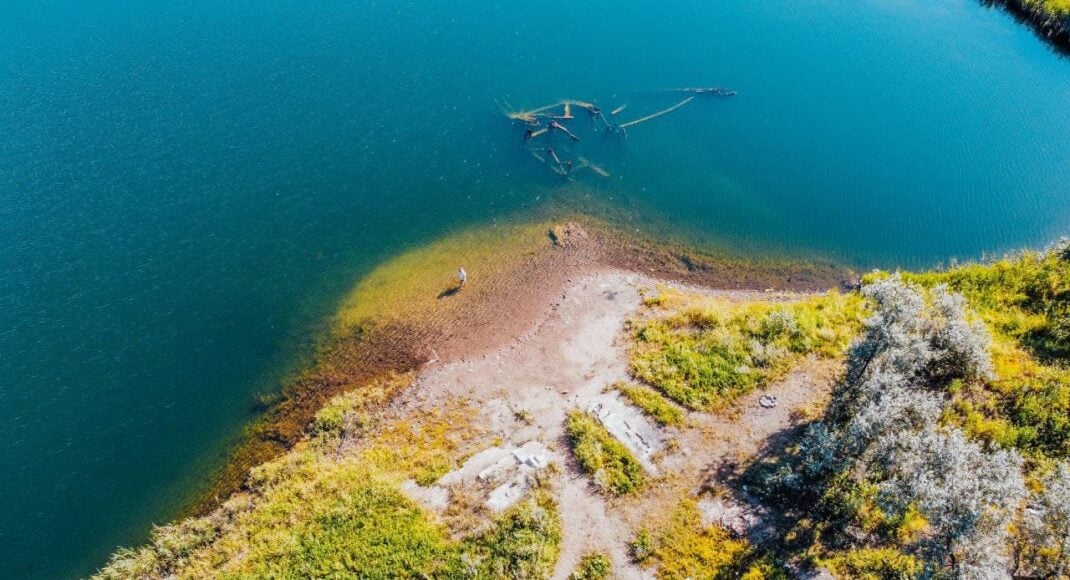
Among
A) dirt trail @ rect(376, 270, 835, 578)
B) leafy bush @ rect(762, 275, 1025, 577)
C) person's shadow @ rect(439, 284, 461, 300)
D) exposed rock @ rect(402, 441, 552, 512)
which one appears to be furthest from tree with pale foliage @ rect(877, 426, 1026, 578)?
person's shadow @ rect(439, 284, 461, 300)

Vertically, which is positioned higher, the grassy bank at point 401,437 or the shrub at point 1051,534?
the shrub at point 1051,534

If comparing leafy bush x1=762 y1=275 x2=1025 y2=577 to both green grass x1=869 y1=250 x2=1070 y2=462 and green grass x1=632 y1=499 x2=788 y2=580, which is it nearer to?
green grass x1=869 y1=250 x2=1070 y2=462

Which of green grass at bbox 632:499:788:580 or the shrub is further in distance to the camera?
green grass at bbox 632:499:788:580

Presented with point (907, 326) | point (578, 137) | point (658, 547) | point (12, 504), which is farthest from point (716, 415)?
point (12, 504)

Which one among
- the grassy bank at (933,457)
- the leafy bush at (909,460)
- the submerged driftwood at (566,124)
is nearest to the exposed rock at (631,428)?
the grassy bank at (933,457)

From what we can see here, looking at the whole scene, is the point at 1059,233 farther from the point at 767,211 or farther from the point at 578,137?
the point at 578,137

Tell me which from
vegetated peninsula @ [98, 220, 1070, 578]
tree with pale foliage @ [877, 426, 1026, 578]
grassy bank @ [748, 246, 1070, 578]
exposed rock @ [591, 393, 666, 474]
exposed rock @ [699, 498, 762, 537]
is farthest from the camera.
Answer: exposed rock @ [591, 393, 666, 474]

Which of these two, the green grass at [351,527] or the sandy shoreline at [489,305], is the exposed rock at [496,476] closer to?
the green grass at [351,527]
